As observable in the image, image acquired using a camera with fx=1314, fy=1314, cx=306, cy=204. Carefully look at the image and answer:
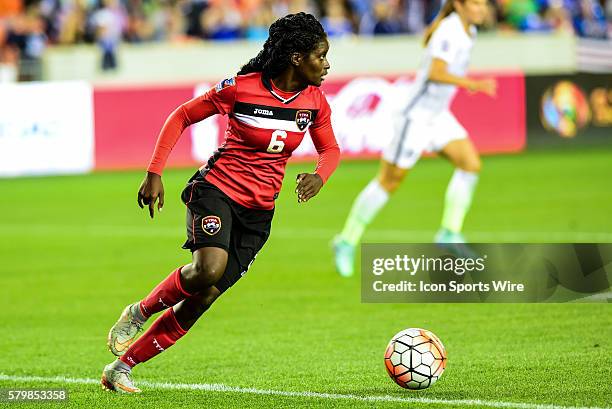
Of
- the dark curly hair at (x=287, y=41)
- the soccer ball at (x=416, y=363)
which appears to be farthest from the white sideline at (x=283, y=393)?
the dark curly hair at (x=287, y=41)

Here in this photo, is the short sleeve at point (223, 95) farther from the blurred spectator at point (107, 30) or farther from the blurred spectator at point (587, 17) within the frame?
the blurred spectator at point (587, 17)

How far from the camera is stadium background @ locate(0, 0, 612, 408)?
25.9ft

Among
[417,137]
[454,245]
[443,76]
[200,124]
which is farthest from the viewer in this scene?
[200,124]

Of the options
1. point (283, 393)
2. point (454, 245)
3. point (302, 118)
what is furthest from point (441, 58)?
point (283, 393)

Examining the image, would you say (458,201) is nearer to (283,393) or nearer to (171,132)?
(283,393)

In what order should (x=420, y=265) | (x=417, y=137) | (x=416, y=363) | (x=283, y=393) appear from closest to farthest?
(x=416, y=363)
(x=283, y=393)
(x=420, y=265)
(x=417, y=137)

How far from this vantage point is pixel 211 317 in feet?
34.0

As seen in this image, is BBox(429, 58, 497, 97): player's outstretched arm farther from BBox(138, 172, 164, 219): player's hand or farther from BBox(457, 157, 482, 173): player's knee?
BBox(138, 172, 164, 219): player's hand

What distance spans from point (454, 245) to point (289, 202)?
6868mm

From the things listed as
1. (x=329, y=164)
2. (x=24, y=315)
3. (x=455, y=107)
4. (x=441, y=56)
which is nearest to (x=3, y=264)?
(x=24, y=315)

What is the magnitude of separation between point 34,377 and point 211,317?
2627 millimetres

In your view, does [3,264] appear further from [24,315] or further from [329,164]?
[329,164]

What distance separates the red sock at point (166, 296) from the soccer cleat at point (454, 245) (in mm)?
4340

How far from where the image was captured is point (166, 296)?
23.6 feet
